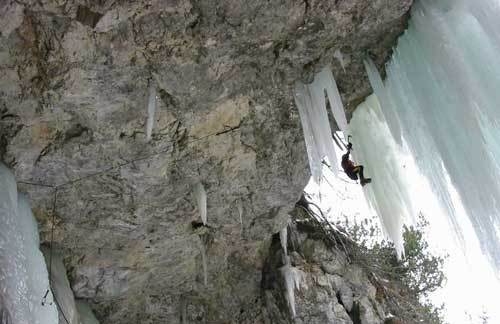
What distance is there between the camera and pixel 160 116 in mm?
4168

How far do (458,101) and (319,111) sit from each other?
40.7 inches

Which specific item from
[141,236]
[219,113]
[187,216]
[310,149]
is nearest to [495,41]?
[310,149]

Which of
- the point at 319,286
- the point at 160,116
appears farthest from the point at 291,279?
the point at 160,116

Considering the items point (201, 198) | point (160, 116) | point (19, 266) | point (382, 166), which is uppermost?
point (160, 116)

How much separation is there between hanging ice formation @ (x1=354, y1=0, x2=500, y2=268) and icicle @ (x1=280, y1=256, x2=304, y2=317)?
2843mm

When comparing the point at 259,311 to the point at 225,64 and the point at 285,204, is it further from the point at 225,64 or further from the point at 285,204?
the point at 225,64

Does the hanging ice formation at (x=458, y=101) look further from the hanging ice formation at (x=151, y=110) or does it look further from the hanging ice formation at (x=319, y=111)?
the hanging ice formation at (x=151, y=110)

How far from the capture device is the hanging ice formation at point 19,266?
3.73 metres

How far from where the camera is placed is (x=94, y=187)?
4.61 m

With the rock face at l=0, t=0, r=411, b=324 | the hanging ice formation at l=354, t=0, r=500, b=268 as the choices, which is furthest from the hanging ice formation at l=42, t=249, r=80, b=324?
the hanging ice formation at l=354, t=0, r=500, b=268

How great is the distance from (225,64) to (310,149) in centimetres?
105

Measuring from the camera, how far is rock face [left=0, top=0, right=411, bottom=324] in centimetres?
347

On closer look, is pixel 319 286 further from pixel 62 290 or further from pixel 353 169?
pixel 62 290

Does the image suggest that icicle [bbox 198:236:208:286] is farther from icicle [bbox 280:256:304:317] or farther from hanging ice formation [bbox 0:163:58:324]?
hanging ice formation [bbox 0:163:58:324]
